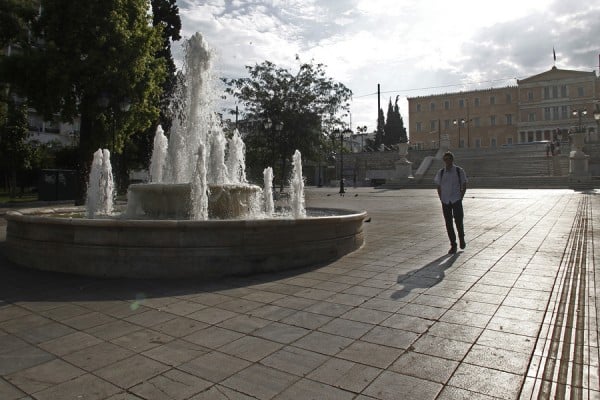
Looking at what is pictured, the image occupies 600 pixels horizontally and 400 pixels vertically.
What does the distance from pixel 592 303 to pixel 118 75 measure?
16986mm

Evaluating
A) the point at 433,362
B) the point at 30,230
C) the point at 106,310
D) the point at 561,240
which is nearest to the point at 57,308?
the point at 106,310

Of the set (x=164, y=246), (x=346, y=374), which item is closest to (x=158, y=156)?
(x=164, y=246)

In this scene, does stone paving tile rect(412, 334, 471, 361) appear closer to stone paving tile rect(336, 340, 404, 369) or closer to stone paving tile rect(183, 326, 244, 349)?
stone paving tile rect(336, 340, 404, 369)

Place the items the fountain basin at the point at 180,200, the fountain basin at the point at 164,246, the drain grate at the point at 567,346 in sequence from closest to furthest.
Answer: the drain grate at the point at 567,346, the fountain basin at the point at 164,246, the fountain basin at the point at 180,200

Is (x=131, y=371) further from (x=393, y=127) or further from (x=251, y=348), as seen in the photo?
(x=393, y=127)

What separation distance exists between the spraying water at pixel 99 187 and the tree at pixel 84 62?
6120 mm

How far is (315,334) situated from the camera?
11.6 ft

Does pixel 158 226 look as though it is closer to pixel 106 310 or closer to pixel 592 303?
pixel 106 310

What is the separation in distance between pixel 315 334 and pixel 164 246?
2.71m

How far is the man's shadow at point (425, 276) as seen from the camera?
16.0 ft

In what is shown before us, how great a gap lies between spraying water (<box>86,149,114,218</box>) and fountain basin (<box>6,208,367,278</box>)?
2.98 meters

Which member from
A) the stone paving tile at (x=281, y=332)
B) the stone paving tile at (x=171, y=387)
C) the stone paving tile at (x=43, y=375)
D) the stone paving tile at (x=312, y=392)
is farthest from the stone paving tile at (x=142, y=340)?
the stone paving tile at (x=312, y=392)

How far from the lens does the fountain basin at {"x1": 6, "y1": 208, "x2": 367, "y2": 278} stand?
5441 mm

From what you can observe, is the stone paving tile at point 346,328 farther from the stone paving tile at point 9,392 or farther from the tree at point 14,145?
the tree at point 14,145
